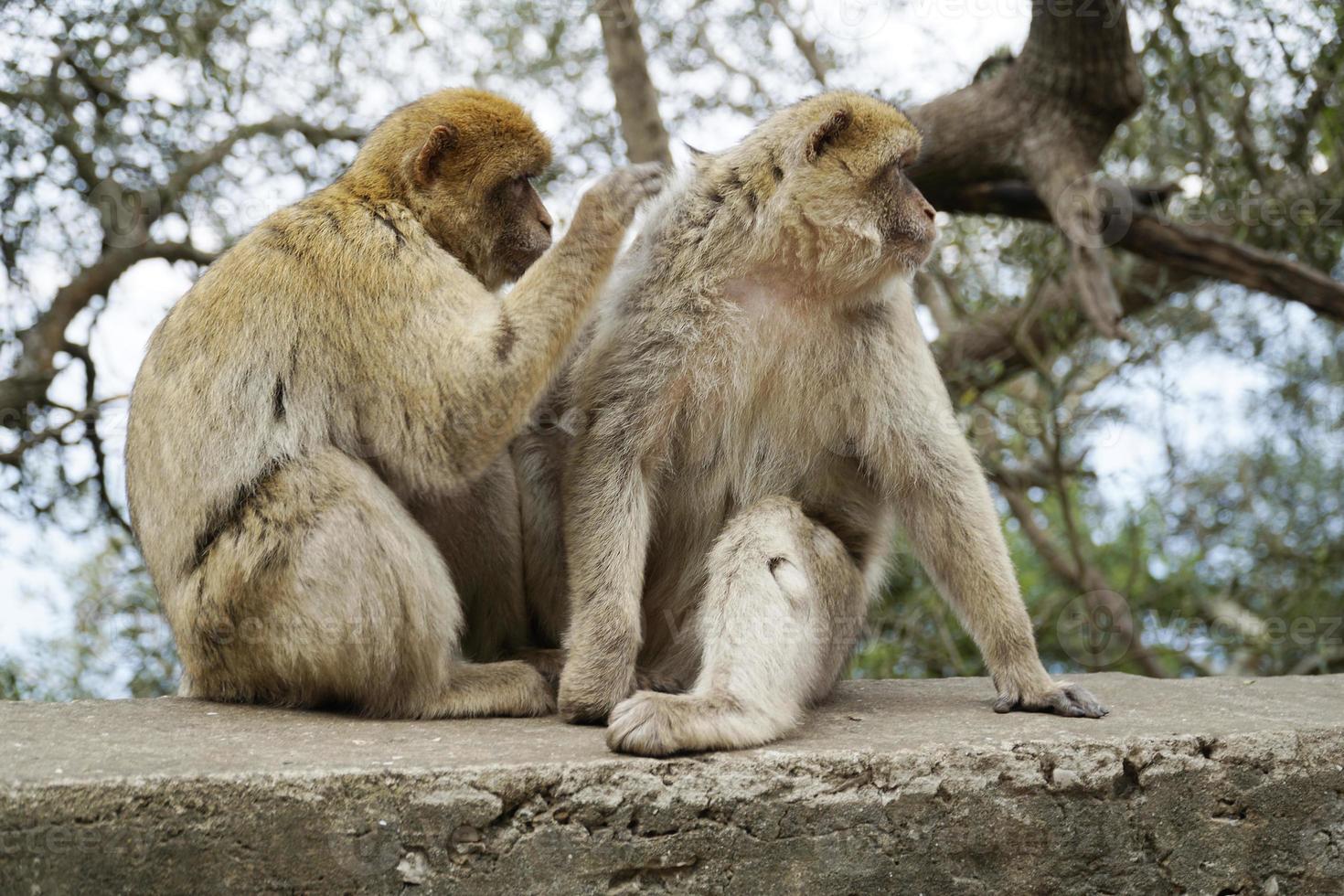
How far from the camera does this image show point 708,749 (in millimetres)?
2930

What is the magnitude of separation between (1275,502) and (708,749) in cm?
683

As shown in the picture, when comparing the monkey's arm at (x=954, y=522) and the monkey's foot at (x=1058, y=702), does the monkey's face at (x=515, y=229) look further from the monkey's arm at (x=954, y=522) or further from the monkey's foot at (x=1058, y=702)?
the monkey's foot at (x=1058, y=702)

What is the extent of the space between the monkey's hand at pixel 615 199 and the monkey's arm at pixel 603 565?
1.72 feet

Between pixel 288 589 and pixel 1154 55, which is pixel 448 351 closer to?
pixel 288 589

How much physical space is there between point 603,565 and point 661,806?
0.76 metres

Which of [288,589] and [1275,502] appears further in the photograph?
[1275,502]

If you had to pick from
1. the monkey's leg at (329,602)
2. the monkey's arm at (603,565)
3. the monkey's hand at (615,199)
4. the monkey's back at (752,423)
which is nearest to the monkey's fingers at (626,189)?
the monkey's hand at (615,199)

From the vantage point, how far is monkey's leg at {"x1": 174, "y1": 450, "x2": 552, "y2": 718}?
3195 mm


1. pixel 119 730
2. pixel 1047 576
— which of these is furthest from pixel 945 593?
pixel 1047 576

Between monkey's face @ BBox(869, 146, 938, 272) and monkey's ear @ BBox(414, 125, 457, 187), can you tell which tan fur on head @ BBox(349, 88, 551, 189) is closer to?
monkey's ear @ BBox(414, 125, 457, 187)

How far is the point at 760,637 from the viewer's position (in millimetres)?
3215

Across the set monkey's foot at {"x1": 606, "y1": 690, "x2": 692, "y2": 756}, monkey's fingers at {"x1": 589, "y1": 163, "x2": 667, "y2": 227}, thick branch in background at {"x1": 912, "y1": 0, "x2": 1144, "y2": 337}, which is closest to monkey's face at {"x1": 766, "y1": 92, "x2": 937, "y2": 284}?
monkey's fingers at {"x1": 589, "y1": 163, "x2": 667, "y2": 227}

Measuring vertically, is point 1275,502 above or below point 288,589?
above

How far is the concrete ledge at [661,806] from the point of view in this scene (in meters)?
2.58
